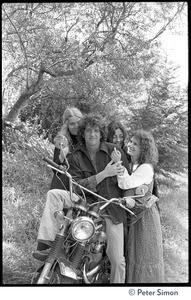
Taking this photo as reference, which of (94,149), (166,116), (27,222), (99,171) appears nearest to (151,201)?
(99,171)

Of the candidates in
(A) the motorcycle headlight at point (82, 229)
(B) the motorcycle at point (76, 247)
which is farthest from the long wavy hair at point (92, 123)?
(A) the motorcycle headlight at point (82, 229)

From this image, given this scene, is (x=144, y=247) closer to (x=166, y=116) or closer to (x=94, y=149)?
(x=94, y=149)

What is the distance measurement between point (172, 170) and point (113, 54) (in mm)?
2253

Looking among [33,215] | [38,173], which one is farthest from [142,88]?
[33,215]

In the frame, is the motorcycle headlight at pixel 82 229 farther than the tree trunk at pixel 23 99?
No

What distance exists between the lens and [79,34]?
14.6ft

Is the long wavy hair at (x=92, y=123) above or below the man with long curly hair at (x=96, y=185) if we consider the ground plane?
above

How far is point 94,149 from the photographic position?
8.96ft

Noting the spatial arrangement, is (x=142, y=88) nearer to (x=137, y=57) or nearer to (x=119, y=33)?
(x=137, y=57)

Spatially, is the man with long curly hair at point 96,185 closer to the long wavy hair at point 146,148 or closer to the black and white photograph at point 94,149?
the black and white photograph at point 94,149

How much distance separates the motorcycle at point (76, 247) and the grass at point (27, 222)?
72 cm

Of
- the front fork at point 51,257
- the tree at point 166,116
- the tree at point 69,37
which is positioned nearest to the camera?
the front fork at point 51,257

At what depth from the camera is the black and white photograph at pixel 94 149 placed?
2.39 metres

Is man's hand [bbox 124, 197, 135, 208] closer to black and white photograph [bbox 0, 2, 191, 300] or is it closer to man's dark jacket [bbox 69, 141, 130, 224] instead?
black and white photograph [bbox 0, 2, 191, 300]
